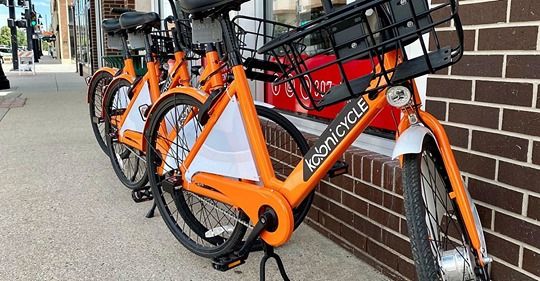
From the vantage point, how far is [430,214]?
176cm

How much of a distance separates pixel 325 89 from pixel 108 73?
87.8 inches

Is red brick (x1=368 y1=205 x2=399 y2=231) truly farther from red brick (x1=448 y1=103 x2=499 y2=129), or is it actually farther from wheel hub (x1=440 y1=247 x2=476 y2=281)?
wheel hub (x1=440 y1=247 x2=476 y2=281)

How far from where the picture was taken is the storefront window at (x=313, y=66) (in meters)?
2.84

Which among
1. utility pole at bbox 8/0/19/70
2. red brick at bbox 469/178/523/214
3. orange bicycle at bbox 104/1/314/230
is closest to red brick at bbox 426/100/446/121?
red brick at bbox 469/178/523/214

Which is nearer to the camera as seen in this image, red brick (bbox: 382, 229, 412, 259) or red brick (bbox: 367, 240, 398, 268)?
red brick (bbox: 382, 229, 412, 259)

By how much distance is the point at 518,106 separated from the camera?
189cm

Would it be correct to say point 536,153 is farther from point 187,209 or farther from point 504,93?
point 187,209

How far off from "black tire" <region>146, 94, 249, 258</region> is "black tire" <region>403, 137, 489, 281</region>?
1019mm

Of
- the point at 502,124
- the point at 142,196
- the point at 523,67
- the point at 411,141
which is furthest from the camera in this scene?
the point at 142,196

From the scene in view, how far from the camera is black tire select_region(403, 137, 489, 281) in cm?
154

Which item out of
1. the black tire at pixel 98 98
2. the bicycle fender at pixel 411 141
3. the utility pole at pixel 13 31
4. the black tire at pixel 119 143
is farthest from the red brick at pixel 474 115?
the utility pole at pixel 13 31

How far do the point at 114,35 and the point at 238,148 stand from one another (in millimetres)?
2313

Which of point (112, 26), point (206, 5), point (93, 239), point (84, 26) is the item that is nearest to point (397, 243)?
point (206, 5)

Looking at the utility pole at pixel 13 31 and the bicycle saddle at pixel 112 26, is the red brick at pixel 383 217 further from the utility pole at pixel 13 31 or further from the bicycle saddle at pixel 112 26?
the utility pole at pixel 13 31
